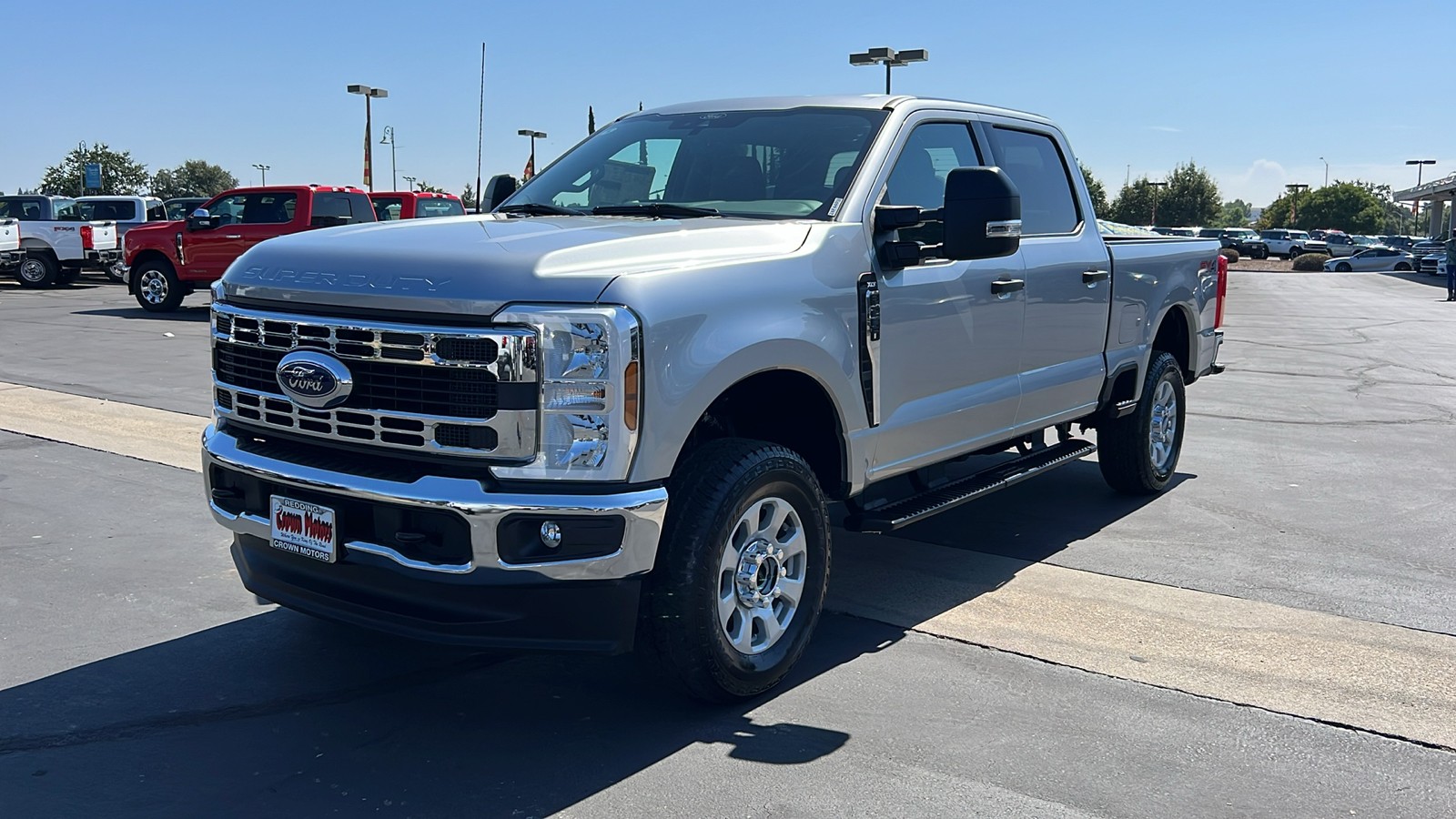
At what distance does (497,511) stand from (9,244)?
26.9m

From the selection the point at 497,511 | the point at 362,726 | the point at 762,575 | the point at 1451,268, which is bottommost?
the point at 362,726

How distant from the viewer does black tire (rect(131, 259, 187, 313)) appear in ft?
66.8

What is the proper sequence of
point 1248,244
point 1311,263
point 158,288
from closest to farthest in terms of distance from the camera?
1. point 158,288
2. point 1311,263
3. point 1248,244

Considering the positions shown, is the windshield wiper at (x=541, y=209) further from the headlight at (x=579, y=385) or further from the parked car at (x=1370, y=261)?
the parked car at (x=1370, y=261)

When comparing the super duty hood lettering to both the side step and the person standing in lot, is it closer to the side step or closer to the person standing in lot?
the side step

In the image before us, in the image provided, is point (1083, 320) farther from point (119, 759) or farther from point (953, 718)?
point (119, 759)

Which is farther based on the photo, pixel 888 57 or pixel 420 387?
pixel 888 57

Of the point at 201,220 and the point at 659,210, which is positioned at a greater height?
the point at 201,220

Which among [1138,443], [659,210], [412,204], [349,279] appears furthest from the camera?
[412,204]

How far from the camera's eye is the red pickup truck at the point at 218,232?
1997 centimetres

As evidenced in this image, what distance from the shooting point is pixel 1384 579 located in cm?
560

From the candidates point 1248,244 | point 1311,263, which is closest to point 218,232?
point 1311,263

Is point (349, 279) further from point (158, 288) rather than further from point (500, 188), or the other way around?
point (158, 288)

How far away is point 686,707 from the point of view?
13.3 feet
